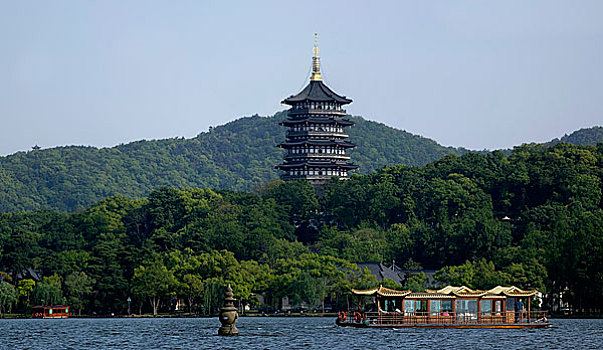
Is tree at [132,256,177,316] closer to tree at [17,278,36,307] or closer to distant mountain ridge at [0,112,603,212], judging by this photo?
tree at [17,278,36,307]

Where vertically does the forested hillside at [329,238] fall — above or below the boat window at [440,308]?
above

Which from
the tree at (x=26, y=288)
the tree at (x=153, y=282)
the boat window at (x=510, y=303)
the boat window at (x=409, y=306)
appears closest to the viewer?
the boat window at (x=409, y=306)

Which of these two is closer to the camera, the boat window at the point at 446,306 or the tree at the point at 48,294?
the boat window at the point at 446,306

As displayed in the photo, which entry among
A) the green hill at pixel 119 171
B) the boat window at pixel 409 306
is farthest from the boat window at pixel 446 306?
the green hill at pixel 119 171

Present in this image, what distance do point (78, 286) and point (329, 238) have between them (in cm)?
2747

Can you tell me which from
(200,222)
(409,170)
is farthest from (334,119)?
(200,222)

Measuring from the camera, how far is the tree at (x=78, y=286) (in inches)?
3797

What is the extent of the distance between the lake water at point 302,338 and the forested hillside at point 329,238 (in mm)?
16962

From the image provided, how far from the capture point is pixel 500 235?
100312mm

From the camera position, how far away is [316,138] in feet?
409

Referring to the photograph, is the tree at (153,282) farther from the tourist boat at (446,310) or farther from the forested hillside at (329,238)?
the tourist boat at (446,310)

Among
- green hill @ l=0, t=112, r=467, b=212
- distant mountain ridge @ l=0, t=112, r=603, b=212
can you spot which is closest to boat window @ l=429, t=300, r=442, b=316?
distant mountain ridge @ l=0, t=112, r=603, b=212

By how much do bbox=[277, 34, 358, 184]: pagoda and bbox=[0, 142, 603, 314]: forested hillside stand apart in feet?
16.8

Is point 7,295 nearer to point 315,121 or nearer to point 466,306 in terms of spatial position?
point 315,121
